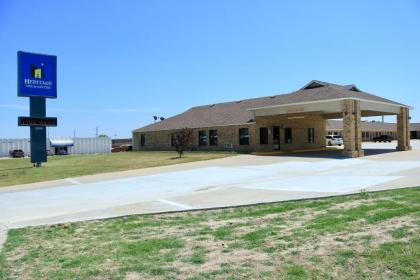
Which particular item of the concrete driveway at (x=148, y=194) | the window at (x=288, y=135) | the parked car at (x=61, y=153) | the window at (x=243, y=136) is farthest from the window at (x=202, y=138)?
the parked car at (x=61, y=153)

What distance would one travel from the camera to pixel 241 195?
11562mm

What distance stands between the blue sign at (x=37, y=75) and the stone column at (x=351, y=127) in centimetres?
1905

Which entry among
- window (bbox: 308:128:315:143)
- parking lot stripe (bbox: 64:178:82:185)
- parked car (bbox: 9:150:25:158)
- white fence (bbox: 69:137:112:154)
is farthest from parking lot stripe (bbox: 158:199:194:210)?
white fence (bbox: 69:137:112:154)

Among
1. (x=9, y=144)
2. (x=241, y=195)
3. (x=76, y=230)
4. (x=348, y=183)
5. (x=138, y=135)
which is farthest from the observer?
(x=9, y=144)

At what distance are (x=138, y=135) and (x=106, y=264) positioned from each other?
4447 centimetres

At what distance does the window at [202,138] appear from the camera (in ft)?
126

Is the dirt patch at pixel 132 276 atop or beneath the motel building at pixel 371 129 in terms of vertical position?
beneath

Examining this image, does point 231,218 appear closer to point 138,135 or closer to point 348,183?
point 348,183

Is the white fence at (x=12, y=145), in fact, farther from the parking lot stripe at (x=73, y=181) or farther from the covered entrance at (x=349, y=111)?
the parking lot stripe at (x=73, y=181)

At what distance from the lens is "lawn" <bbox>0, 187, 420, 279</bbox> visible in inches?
192

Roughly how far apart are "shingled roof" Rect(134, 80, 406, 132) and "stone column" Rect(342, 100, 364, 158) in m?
0.81

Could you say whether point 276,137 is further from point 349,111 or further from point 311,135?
point 349,111

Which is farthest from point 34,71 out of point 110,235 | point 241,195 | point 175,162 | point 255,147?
point 110,235

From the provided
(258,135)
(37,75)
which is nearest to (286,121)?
(258,135)
